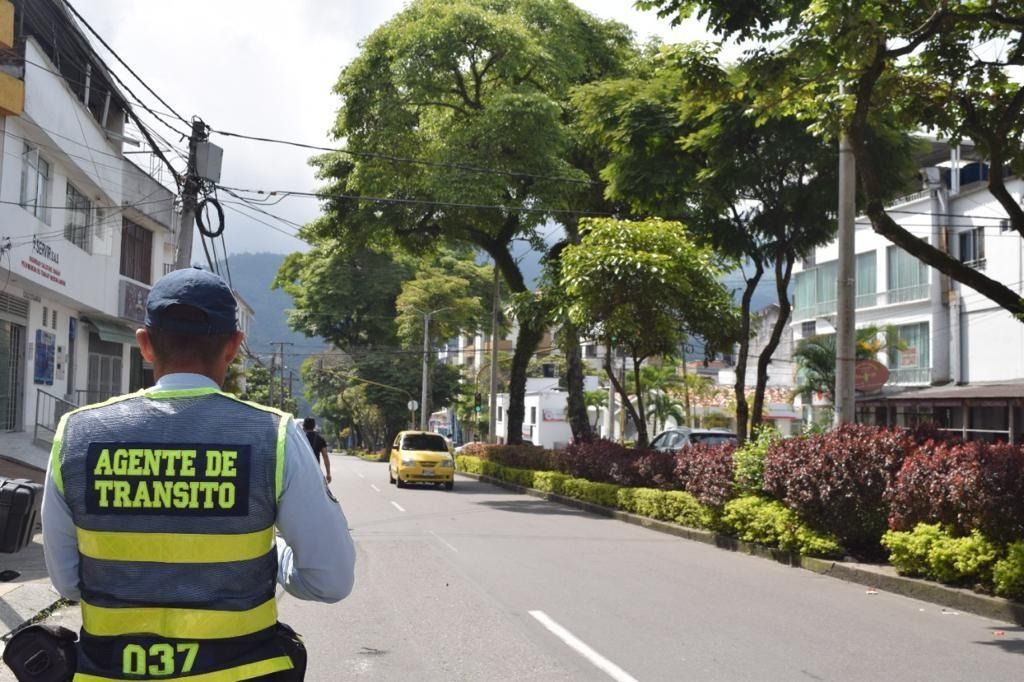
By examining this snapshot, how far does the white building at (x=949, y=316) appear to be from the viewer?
32.3m

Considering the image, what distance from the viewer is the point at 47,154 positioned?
69.2 feet

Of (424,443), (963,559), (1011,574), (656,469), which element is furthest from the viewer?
(424,443)

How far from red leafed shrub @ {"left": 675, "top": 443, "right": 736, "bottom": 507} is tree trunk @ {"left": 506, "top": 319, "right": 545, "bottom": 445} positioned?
34.6 feet

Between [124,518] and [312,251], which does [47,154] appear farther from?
[312,251]

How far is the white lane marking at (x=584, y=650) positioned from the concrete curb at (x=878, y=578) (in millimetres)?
4086

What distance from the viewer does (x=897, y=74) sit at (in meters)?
12.9

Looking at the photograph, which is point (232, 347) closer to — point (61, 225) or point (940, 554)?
point (940, 554)

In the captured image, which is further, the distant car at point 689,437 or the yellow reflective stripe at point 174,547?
the distant car at point 689,437

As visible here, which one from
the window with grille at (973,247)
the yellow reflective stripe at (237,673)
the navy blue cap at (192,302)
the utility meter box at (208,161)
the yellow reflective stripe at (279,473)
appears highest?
the window with grille at (973,247)

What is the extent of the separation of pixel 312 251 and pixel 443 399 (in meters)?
13.1

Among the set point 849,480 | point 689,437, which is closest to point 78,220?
point 689,437

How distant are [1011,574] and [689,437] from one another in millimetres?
16894

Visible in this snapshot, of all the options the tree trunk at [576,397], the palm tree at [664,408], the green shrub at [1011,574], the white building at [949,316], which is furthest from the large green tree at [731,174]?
the palm tree at [664,408]

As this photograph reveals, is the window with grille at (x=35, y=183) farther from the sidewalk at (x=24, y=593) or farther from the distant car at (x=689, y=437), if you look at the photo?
the distant car at (x=689, y=437)
